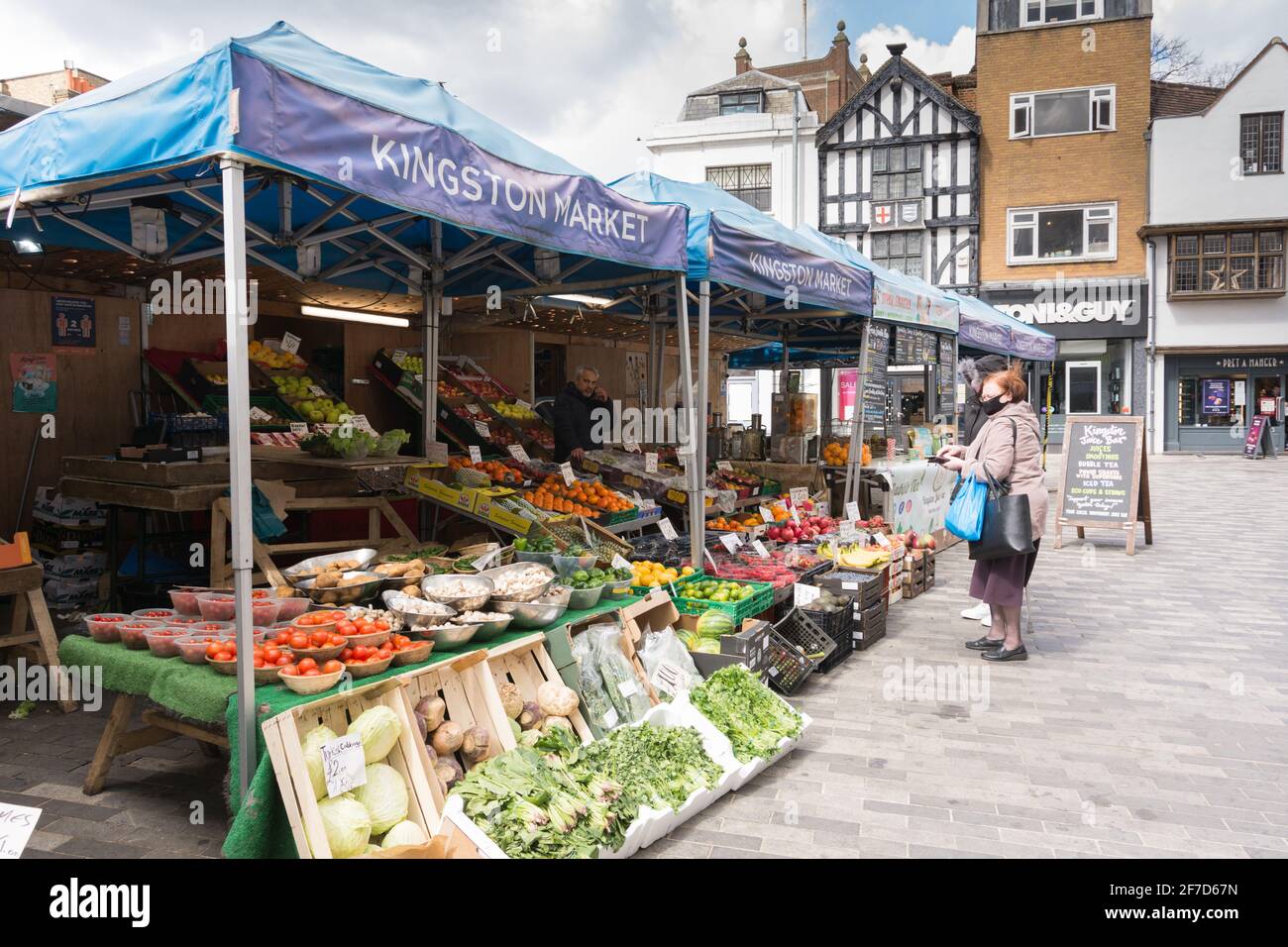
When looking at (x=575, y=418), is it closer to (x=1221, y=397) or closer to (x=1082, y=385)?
(x=1082, y=385)

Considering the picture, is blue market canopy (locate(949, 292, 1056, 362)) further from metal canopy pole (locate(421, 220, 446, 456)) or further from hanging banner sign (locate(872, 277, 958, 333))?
metal canopy pole (locate(421, 220, 446, 456))

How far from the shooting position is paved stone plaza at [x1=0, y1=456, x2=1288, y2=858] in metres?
3.71

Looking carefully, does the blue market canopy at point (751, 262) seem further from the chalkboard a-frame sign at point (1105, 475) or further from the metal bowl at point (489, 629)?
the chalkboard a-frame sign at point (1105, 475)

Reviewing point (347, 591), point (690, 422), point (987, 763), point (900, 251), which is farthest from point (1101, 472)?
point (900, 251)

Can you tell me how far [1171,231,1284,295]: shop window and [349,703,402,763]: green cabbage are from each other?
94.8 ft

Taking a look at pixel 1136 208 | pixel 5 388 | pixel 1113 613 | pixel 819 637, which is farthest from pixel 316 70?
pixel 1136 208

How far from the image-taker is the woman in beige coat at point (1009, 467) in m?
6.17

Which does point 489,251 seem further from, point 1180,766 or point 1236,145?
point 1236,145

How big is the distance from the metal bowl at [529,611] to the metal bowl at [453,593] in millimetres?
89

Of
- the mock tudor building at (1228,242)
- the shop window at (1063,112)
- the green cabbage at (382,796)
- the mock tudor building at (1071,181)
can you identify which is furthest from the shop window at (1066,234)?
the green cabbage at (382,796)

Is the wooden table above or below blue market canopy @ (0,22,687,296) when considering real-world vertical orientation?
below

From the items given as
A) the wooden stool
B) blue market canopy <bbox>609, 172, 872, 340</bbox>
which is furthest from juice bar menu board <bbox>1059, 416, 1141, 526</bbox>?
the wooden stool

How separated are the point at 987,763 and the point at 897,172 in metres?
27.8
